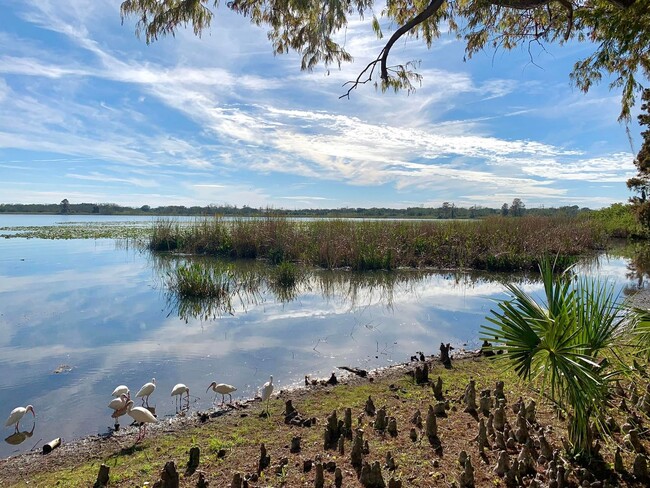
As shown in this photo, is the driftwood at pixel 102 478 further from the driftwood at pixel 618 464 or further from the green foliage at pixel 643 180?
the green foliage at pixel 643 180

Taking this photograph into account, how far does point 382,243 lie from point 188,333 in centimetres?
1063

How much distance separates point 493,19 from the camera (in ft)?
20.8

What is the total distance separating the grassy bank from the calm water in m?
0.68

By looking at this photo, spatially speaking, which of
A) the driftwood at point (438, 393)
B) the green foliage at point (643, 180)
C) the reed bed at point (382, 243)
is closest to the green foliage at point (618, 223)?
the green foliage at point (643, 180)

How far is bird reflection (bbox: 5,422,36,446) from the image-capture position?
13.3ft

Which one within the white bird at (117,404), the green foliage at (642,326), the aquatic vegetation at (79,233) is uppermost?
the green foliage at (642,326)

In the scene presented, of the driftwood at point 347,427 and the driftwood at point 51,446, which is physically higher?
the driftwood at point 347,427

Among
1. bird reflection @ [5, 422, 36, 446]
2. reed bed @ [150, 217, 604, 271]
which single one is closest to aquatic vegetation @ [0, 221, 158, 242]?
reed bed @ [150, 217, 604, 271]

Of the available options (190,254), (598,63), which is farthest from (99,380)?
(190,254)

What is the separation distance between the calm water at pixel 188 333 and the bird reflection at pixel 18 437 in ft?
0.14

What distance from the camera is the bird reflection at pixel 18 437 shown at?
405cm

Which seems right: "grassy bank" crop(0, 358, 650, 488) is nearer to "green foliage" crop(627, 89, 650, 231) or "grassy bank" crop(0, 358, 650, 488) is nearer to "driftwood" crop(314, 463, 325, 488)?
"driftwood" crop(314, 463, 325, 488)

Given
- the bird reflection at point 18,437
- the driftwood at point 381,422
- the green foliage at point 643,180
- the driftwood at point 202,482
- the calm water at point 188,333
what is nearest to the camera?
the driftwood at point 202,482

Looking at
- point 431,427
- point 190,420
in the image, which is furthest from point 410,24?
point 190,420
